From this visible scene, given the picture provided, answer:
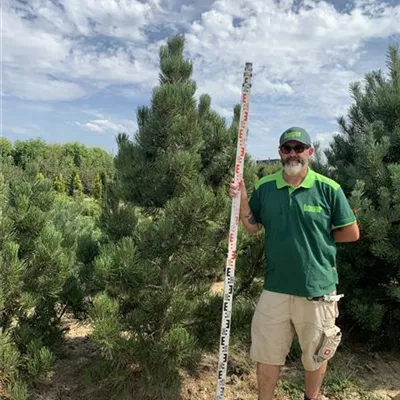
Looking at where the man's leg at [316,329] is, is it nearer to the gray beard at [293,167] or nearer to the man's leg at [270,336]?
the man's leg at [270,336]

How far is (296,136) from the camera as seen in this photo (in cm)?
247

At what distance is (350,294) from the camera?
12.9 ft

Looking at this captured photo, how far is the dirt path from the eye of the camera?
3.08 m

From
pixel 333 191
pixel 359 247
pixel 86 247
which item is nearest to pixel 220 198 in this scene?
pixel 333 191

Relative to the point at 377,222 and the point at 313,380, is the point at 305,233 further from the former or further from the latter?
the point at 377,222

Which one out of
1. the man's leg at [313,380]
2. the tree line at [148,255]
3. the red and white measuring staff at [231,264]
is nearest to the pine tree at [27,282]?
the tree line at [148,255]

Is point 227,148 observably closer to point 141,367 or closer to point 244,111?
point 244,111

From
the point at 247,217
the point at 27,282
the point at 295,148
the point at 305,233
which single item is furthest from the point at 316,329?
the point at 27,282

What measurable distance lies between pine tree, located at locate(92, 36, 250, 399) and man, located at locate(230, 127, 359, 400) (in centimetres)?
38

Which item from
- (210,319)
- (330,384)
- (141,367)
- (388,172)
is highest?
(388,172)

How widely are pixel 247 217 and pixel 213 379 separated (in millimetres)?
1525

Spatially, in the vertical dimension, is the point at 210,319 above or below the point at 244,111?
below

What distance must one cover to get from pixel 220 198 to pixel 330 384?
1.93 meters

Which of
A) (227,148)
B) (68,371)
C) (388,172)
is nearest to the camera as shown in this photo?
(227,148)
